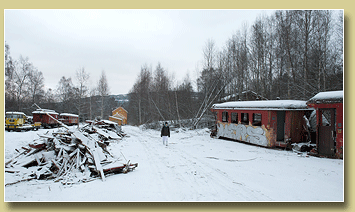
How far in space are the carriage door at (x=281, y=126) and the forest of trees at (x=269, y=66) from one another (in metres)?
6.69

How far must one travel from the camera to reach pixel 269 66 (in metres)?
24.6

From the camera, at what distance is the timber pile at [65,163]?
593cm

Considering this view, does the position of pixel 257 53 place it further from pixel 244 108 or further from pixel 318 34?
pixel 244 108

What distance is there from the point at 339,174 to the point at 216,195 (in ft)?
15.7

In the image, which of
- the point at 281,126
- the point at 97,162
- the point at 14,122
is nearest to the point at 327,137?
the point at 281,126

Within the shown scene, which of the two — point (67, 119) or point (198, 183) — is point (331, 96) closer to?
point (198, 183)

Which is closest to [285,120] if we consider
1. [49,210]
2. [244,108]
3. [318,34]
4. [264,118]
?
[264,118]

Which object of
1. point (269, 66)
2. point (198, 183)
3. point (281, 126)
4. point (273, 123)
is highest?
point (269, 66)

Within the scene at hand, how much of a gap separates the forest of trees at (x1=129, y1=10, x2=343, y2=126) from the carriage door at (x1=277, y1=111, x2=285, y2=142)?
669cm

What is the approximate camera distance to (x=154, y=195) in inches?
169

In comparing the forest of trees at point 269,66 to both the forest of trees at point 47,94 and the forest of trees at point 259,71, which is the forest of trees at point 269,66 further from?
the forest of trees at point 47,94

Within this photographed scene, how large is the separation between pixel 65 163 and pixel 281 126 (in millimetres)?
11487

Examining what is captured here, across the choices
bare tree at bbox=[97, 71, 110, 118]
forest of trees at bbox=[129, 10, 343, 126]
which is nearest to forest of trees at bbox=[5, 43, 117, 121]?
bare tree at bbox=[97, 71, 110, 118]

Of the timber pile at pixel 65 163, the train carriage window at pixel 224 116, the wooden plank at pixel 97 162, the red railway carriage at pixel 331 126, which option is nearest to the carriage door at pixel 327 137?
the red railway carriage at pixel 331 126
